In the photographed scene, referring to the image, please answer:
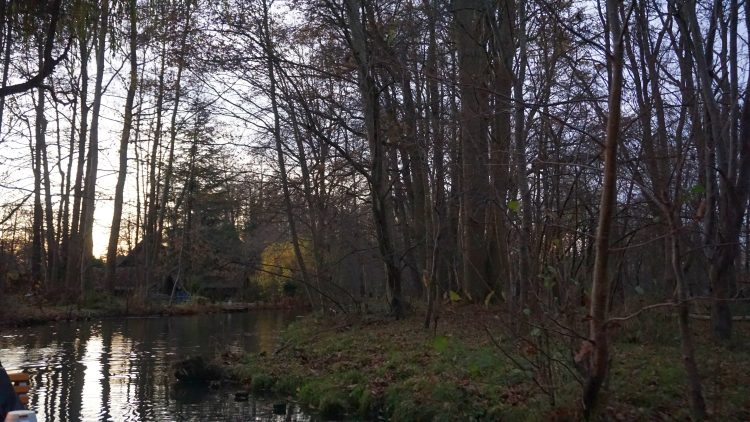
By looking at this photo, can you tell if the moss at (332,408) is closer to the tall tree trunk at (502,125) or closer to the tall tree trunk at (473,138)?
the tall tree trunk at (502,125)

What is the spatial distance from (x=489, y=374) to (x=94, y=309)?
27330 millimetres

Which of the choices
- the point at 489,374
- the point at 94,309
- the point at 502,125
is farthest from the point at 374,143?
the point at 94,309

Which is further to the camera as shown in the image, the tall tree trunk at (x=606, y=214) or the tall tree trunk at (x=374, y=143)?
the tall tree trunk at (x=374, y=143)

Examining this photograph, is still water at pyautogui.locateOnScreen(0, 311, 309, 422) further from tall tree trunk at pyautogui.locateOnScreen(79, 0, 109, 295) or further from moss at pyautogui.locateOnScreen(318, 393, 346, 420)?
tall tree trunk at pyautogui.locateOnScreen(79, 0, 109, 295)

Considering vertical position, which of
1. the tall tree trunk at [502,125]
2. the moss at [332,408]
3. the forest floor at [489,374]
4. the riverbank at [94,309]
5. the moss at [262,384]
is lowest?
the moss at [332,408]

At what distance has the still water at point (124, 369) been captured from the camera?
36.7ft

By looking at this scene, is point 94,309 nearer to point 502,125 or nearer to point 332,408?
point 502,125

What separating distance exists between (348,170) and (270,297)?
95.8ft

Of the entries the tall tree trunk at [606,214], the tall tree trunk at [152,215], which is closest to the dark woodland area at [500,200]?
the tall tree trunk at [606,214]

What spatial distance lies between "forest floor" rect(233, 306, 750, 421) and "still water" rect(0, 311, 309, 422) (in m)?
0.96

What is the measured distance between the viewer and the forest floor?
7820 millimetres

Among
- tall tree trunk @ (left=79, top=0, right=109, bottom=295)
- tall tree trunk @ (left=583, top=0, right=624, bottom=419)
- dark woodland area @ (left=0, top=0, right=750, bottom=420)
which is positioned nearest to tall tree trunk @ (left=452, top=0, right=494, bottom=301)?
dark woodland area @ (left=0, top=0, right=750, bottom=420)

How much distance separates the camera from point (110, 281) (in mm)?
38375

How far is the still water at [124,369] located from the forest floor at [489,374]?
0.96 m
